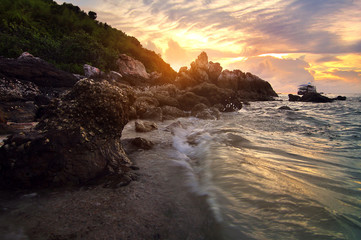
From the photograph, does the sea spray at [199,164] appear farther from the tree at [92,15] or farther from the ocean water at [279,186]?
the tree at [92,15]

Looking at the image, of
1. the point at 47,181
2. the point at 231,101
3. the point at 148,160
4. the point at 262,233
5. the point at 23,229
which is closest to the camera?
the point at 23,229

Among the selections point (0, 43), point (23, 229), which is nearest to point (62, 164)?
point (23, 229)

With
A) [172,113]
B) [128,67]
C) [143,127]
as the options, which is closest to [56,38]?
[128,67]

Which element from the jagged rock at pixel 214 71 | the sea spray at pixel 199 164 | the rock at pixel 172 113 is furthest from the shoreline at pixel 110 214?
the jagged rock at pixel 214 71

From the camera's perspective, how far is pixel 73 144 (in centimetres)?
246

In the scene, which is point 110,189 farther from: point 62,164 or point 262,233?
point 262,233

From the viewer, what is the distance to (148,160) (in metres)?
3.42

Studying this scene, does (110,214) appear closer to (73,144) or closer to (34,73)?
(73,144)

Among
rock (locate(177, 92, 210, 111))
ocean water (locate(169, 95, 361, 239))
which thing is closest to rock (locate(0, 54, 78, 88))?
rock (locate(177, 92, 210, 111))

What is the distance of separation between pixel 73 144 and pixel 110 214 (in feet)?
3.54

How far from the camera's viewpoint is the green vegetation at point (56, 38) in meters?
18.3

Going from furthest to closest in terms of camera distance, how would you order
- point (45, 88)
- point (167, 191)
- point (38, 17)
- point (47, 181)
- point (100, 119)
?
point (38, 17) → point (45, 88) → point (100, 119) → point (167, 191) → point (47, 181)

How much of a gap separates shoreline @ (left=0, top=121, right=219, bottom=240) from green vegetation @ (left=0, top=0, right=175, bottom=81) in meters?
18.8

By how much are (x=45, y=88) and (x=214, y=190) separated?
462 inches
